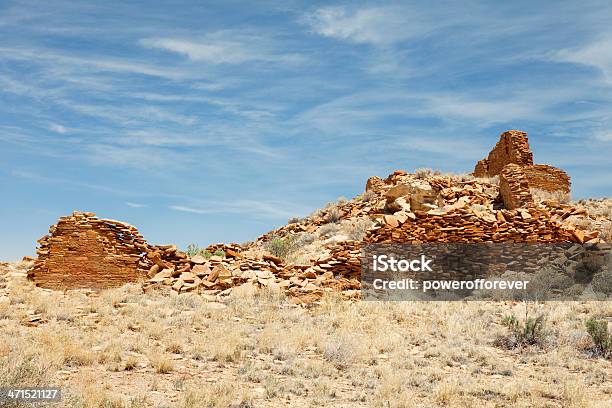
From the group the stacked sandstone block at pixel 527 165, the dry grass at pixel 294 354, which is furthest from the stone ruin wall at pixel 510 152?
the dry grass at pixel 294 354

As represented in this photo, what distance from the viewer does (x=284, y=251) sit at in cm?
1972

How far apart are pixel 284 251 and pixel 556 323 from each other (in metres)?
10.8

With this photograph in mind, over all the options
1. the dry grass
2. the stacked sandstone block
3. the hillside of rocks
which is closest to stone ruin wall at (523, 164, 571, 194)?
the stacked sandstone block

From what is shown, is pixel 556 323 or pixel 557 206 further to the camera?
pixel 557 206

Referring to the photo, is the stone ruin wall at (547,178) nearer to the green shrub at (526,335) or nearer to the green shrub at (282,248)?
the green shrub at (282,248)

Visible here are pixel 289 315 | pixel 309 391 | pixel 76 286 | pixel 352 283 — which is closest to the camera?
pixel 309 391

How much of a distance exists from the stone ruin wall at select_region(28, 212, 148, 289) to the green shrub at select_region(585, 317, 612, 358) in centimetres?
1134

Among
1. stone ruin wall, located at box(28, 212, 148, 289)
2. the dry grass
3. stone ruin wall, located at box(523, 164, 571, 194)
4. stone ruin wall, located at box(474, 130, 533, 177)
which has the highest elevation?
stone ruin wall, located at box(474, 130, 533, 177)

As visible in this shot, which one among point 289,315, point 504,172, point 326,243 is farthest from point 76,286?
point 504,172

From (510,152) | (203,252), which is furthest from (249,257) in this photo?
(510,152)

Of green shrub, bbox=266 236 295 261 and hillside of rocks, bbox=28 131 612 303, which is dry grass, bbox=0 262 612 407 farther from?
green shrub, bbox=266 236 295 261

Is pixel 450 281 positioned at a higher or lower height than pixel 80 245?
lower

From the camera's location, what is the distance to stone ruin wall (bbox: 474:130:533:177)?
81.7 ft

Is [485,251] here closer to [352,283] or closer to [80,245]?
[352,283]
